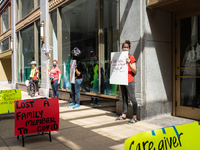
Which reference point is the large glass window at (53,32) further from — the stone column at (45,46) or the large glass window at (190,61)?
the large glass window at (190,61)

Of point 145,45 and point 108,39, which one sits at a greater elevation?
point 108,39

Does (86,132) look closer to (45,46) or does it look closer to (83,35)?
(83,35)

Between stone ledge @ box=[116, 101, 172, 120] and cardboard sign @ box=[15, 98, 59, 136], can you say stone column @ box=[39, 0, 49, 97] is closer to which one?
stone ledge @ box=[116, 101, 172, 120]

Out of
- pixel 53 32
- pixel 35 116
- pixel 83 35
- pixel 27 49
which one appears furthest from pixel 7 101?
pixel 27 49

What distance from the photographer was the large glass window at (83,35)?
8773 mm

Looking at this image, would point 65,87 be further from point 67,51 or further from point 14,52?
point 14,52

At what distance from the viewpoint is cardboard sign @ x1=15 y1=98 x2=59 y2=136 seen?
4.25 metres

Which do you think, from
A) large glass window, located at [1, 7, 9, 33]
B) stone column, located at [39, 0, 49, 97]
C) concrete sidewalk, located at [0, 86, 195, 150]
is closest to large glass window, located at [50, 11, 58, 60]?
stone column, located at [39, 0, 49, 97]

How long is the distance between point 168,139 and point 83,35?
26.6 feet

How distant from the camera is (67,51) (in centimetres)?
1107

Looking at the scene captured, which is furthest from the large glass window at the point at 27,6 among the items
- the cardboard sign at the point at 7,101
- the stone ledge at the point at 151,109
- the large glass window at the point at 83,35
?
the stone ledge at the point at 151,109

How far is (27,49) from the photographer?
16547mm

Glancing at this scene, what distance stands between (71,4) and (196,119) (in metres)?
7.56

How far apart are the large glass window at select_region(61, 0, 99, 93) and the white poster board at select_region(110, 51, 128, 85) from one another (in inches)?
100
